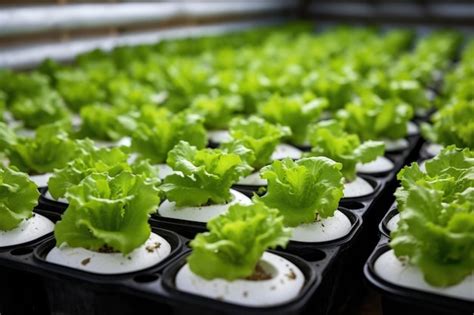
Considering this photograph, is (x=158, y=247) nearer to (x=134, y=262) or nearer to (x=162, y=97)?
(x=134, y=262)

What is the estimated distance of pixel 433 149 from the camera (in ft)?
8.01

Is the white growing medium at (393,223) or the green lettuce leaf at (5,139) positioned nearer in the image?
the white growing medium at (393,223)

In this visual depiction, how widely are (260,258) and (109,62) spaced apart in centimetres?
288

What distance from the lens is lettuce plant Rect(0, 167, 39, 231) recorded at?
1657 mm

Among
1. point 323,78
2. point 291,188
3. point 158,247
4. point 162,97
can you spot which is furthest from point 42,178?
point 323,78

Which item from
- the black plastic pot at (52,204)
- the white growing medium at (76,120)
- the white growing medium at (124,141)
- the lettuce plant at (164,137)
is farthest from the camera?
the white growing medium at (76,120)

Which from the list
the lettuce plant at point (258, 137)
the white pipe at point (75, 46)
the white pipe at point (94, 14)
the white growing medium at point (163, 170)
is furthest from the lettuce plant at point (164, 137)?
the white pipe at point (75, 46)

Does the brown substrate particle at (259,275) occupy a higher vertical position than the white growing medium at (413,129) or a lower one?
higher

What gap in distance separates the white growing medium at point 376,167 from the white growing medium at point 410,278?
0.74 m

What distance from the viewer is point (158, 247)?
5.21 feet

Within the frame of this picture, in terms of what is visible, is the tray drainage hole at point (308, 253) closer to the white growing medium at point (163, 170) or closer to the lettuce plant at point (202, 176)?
the lettuce plant at point (202, 176)

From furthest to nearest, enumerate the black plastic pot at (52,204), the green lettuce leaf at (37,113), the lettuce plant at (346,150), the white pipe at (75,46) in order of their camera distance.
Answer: the white pipe at (75,46) → the green lettuce leaf at (37,113) → the lettuce plant at (346,150) → the black plastic pot at (52,204)

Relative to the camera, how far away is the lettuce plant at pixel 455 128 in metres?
2.23

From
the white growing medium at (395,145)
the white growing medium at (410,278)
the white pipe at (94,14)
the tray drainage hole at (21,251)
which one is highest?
the white pipe at (94,14)
